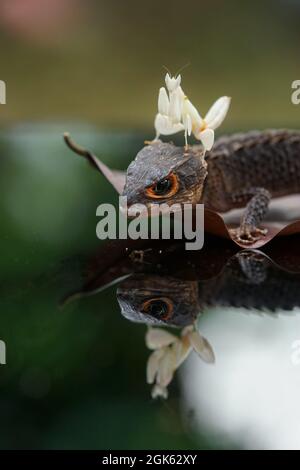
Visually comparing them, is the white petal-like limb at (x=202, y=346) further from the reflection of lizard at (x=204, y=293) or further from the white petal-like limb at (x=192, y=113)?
the white petal-like limb at (x=192, y=113)

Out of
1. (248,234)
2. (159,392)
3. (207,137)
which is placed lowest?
(159,392)

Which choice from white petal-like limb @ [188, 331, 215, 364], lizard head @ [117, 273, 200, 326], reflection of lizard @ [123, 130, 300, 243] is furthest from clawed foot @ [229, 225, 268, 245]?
white petal-like limb @ [188, 331, 215, 364]

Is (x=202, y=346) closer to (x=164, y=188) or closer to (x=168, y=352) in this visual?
(x=168, y=352)

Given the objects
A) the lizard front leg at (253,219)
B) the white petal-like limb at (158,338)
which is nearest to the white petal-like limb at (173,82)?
the lizard front leg at (253,219)

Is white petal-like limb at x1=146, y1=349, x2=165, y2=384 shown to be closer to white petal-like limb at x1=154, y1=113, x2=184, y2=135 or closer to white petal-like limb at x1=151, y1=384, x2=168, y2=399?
white petal-like limb at x1=151, y1=384, x2=168, y2=399

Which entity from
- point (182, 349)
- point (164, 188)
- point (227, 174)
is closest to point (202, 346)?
point (182, 349)

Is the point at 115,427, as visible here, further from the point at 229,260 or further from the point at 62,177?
the point at 62,177
